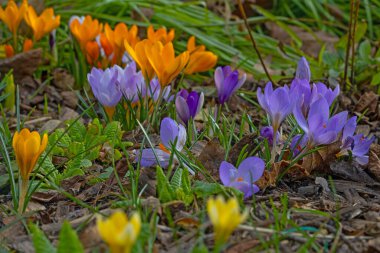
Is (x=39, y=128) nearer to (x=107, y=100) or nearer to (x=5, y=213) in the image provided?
(x=107, y=100)

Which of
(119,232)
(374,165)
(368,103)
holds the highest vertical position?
(119,232)

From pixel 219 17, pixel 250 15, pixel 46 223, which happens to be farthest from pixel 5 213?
pixel 250 15

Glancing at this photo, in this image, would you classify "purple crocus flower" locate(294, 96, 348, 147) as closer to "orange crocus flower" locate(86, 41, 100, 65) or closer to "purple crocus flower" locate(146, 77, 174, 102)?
"purple crocus flower" locate(146, 77, 174, 102)

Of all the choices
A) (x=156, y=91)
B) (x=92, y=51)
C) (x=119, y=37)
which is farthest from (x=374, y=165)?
(x=92, y=51)

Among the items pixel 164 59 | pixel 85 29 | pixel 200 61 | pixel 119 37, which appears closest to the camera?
pixel 164 59

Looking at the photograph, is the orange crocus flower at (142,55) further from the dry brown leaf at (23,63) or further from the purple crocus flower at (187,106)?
the dry brown leaf at (23,63)

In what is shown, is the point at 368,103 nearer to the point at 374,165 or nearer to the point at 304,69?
the point at 304,69
